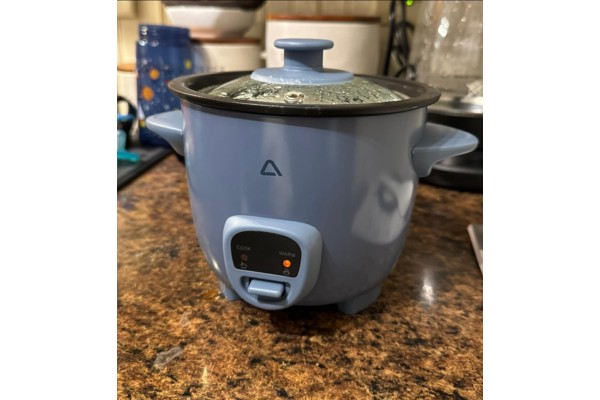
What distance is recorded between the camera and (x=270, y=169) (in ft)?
1.36

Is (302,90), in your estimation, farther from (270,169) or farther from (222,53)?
(222,53)

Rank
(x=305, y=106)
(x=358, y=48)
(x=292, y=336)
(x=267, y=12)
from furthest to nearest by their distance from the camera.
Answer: (x=267, y=12)
(x=358, y=48)
(x=292, y=336)
(x=305, y=106)

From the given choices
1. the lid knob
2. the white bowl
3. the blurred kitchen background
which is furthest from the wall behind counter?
the lid knob

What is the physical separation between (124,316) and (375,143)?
0.33m

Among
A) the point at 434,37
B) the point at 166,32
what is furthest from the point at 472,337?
the point at 166,32

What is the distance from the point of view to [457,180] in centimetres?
87

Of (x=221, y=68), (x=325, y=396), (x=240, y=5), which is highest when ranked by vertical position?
(x=240, y=5)

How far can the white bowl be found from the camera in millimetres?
1000

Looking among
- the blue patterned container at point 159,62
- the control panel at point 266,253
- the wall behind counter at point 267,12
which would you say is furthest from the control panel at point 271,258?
the wall behind counter at point 267,12

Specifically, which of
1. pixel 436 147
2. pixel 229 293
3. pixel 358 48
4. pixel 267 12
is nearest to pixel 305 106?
pixel 436 147

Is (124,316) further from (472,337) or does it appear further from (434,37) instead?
(434,37)

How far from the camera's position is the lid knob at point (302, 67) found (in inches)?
18.2

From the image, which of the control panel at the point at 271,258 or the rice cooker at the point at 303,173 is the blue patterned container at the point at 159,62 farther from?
the control panel at the point at 271,258

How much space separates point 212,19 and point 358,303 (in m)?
0.73
